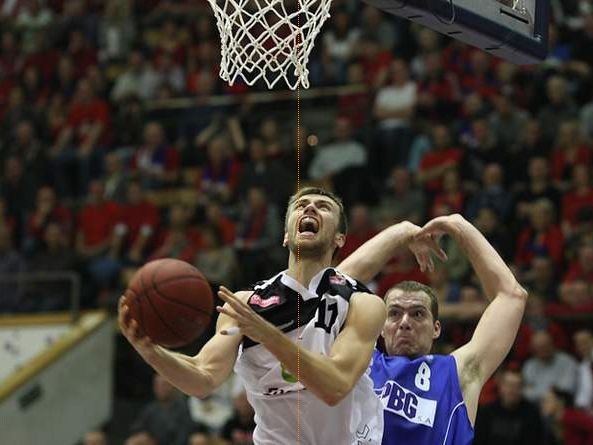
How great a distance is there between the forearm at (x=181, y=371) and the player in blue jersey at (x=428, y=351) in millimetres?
1005

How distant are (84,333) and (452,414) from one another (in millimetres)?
6791

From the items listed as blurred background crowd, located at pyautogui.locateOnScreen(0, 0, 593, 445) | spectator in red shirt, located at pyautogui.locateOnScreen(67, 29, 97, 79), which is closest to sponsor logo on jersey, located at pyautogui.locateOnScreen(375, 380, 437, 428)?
blurred background crowd, located at pyautogui.locateOnScreen(0, 0, 593, 445)

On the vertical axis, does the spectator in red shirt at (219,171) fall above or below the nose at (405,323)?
below

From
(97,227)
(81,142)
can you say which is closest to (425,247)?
(97,227)

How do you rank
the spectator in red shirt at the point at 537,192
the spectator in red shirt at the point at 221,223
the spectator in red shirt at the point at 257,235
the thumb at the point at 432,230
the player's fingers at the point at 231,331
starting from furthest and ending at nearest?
1. the spectator in red shirt at the point at 221,223
2. the spectator in red shirt at the point at 257,235
3. the spectator in red shirt at the point at 537,192
4. the thumb at the point at 432,230
5. the player's fingers at the point at 231,331

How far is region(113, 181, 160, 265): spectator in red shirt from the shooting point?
12719 millimetres

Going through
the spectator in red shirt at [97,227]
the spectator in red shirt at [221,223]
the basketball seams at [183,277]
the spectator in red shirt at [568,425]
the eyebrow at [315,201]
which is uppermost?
the eyebrow at [315,201]

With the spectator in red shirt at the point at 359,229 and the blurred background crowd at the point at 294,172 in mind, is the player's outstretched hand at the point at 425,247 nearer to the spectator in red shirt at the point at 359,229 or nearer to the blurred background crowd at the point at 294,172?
the blurred background crowd at the point at 294,172

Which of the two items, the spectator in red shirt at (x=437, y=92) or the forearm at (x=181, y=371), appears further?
the spectator in red shirt at (x=437, y=92)

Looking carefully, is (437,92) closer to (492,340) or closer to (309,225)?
(492,340)

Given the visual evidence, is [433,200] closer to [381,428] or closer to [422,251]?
[422,251]

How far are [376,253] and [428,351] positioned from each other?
20.6 inches

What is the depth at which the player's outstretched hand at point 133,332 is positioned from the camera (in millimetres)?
4230

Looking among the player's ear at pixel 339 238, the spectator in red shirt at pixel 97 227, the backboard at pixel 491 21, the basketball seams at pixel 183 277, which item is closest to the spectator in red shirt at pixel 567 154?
the spectator in red shirt at pixel 97 227
